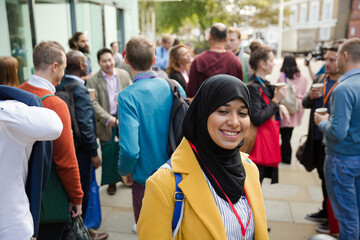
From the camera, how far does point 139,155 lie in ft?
9.23

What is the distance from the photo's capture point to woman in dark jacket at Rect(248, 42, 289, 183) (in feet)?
10.7

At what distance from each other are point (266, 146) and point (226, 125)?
1806 millimetres

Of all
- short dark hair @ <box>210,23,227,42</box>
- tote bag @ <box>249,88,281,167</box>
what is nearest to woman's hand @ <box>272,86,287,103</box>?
tote bag @ <box>249,88,281,167</box>

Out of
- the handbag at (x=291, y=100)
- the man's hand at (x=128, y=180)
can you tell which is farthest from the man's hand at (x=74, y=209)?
the handbag at (x=291, y=100)

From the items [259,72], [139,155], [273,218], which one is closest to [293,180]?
[273,218]

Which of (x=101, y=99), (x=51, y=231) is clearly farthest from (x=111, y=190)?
(x=51, y=231)

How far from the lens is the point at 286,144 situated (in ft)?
20.2

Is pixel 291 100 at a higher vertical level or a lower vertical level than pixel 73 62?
lower

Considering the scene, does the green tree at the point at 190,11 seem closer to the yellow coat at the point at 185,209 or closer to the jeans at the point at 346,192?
the jeans at the point at 346,192

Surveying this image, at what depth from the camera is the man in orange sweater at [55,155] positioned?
2545mm

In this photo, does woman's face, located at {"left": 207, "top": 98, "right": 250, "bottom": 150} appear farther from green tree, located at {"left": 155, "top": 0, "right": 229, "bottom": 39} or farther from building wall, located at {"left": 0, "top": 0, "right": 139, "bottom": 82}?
green tree, located at {"left": 155, "top": 0, "right": 229, "bottom": 39}

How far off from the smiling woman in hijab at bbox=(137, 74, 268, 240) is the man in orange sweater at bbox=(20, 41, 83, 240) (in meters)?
1.20

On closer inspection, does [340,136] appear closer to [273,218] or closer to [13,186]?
[273,218]

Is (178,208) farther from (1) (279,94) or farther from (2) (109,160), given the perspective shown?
(1) (279,94)
